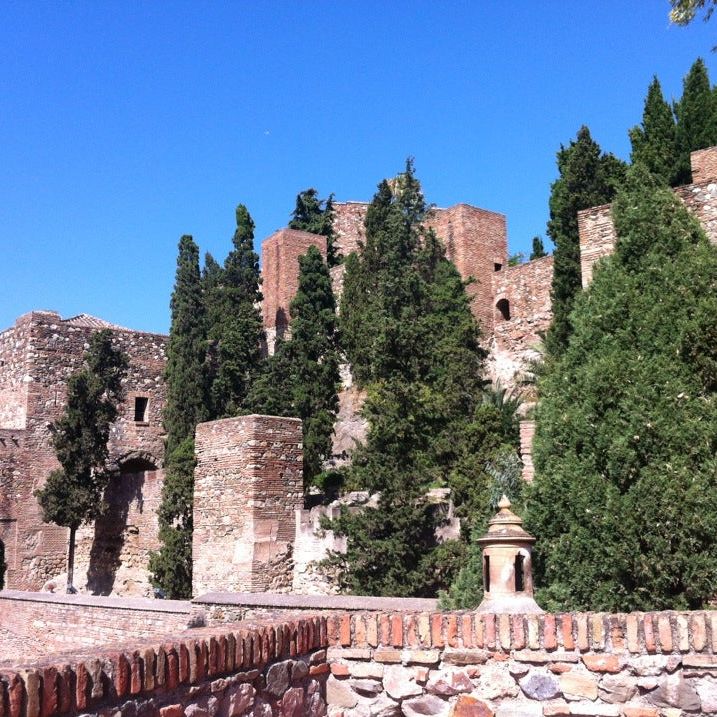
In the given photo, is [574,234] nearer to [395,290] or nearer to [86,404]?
[395,290]

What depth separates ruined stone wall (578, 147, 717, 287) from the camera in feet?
31.9

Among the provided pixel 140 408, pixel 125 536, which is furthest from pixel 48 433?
pixel 125 536

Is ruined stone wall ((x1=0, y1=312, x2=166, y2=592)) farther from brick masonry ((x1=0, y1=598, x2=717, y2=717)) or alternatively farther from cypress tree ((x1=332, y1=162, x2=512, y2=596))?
brick masonry ((x1=0, y1=598, x2=717, y2=717))

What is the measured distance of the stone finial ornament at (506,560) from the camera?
6.97 m

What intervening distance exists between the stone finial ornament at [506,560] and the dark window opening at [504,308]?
16340mm

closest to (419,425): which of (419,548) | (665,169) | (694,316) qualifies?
(419,548)

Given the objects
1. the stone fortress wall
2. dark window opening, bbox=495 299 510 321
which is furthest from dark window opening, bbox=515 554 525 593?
dark window opening, bbox=495 299 510 321

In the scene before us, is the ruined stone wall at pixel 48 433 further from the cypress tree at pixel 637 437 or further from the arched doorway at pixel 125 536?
the cypress tree at pixel 637 437

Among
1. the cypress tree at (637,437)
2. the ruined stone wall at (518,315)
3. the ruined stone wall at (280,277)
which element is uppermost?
the ruined stone wall at (280,277)

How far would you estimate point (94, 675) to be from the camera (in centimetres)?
309

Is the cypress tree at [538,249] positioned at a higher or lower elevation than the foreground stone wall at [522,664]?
higher

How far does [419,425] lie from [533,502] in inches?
205

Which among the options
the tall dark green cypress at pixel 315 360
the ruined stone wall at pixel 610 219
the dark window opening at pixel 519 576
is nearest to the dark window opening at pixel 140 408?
the tall dark green cypress at pixel 315 360

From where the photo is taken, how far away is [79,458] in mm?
20016
